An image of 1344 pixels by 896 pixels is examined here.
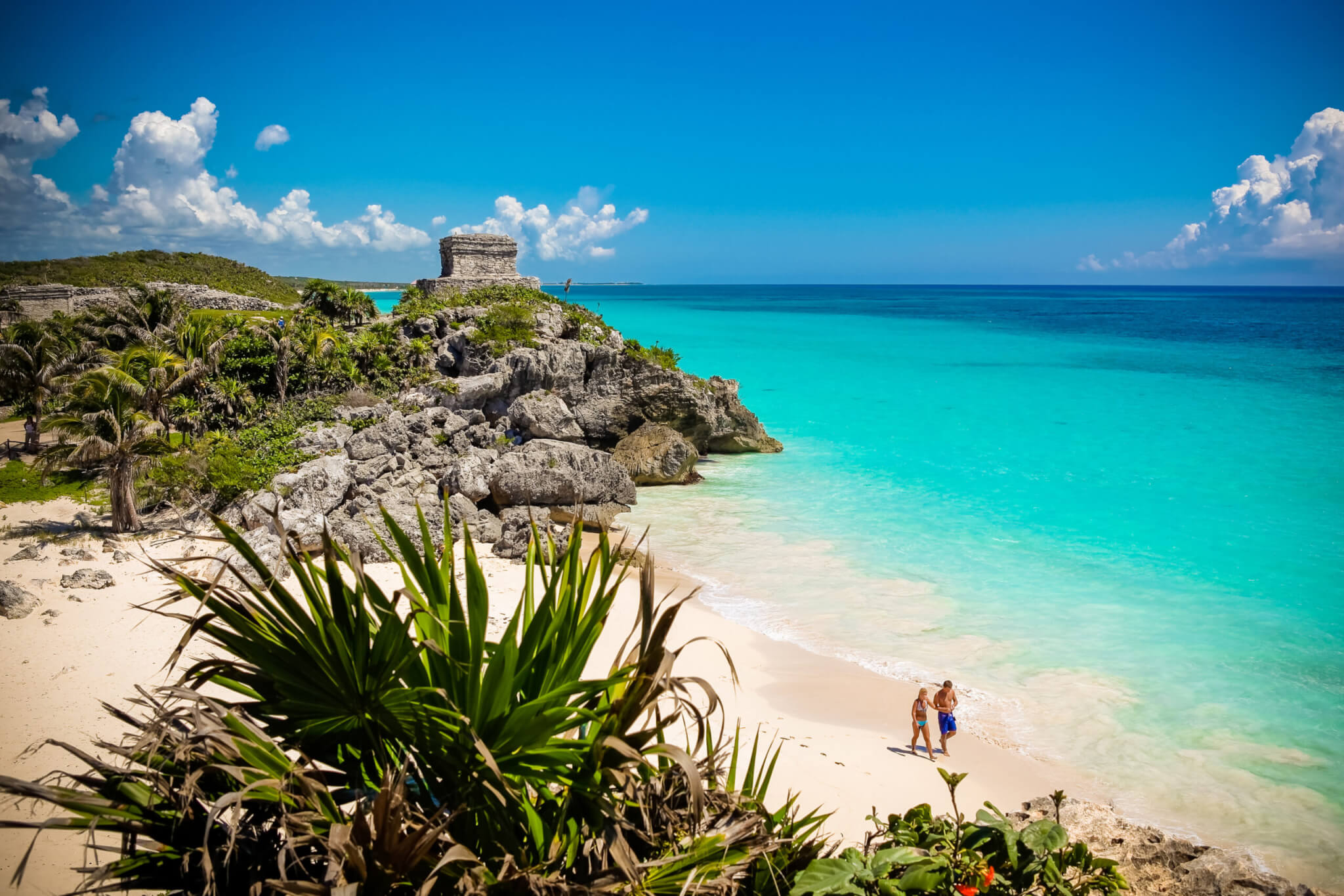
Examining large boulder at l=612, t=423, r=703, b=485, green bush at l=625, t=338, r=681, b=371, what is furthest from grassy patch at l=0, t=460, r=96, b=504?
green bush at l=625, t=338, r=681, b=371

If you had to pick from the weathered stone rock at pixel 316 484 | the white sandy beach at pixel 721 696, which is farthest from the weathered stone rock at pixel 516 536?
the weathered stone rock at pixel 316 484

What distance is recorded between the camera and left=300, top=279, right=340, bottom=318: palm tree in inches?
901

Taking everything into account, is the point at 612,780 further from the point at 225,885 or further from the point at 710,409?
the point at 710,409

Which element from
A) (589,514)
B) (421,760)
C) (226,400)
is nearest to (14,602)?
(589,514)

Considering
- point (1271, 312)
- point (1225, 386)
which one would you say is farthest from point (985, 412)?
point (1271, 312)

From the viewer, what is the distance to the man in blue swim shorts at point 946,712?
6793 millimetres

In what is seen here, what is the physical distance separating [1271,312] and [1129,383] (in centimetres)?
7501

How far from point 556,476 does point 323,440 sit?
3.96 metres

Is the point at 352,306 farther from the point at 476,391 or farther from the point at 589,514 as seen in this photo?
the point at 589,514

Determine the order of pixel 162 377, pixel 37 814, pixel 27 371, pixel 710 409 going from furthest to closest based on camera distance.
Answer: pixel 710 409 < pixel 27 371 < pixel 162 377 < pixel 37 814

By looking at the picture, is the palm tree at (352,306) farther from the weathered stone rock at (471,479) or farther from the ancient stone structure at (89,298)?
the weathered stone rock at (471,479)

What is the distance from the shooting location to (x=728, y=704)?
7355 mm

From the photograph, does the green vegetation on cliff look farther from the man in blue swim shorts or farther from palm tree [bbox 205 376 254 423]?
the man in blue swim shorts

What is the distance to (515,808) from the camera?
2172 mm
